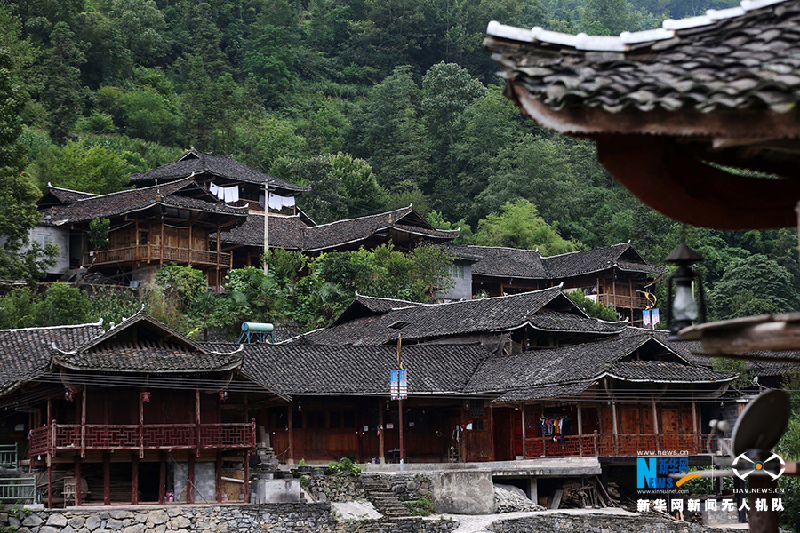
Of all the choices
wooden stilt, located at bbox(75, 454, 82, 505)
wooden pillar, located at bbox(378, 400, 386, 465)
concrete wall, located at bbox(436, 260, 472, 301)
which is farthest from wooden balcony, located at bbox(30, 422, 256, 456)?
concrete wall, located at bbox(436, 260, 472, 301)

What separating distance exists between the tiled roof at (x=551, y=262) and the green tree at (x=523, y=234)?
5465mm

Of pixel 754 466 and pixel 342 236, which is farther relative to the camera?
pixel 342 236

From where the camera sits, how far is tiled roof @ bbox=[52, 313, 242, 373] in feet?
84.3

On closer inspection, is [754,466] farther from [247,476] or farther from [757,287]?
[757,287]

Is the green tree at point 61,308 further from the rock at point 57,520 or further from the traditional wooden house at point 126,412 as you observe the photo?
the rock at point 57,520

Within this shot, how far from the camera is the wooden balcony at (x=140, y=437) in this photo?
25.6m

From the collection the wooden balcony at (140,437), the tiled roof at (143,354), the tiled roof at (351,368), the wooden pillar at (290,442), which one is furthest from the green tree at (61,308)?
the wooden balcony at (140,437)

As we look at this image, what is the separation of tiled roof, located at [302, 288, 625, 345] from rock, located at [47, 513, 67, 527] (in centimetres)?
1459

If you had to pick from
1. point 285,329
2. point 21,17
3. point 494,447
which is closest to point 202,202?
point 285,329

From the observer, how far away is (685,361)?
3312cm

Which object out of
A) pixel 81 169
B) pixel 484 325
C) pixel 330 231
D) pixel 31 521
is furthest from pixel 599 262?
pixel 31 521

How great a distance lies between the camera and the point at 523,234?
64250 mm

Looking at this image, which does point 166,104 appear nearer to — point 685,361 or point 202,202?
point 202,202

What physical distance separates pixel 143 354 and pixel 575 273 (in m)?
32.7
